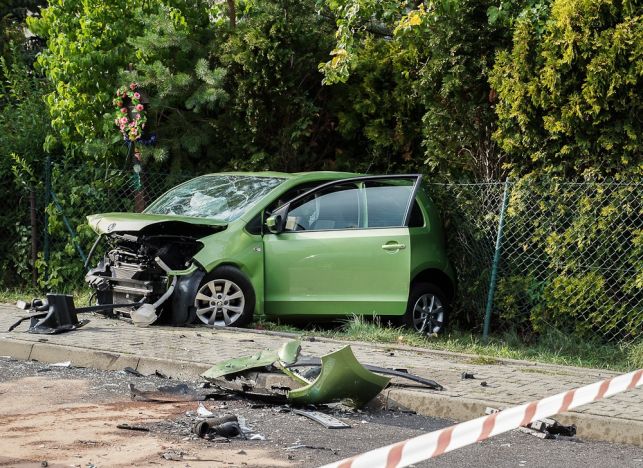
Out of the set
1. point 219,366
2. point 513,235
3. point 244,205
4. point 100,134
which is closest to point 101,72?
point 100,134

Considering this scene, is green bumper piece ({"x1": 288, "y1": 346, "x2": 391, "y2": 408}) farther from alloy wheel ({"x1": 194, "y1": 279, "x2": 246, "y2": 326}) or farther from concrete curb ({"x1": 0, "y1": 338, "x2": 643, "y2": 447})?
alloy wheel ({"x1": 194, "y1": 279, "x2": 246, "y2": 326})

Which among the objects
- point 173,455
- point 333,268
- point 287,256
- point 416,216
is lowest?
point 173,455

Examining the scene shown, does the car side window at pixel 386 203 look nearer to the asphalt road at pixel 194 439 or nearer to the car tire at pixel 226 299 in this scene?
the car tire at pixel 226 299

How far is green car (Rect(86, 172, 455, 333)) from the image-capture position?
10.6m

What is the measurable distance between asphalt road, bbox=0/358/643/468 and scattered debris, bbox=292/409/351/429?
0.06 metres

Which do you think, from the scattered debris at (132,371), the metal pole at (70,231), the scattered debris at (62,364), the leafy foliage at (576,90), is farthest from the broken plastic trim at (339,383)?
the metal pole at (70,231)

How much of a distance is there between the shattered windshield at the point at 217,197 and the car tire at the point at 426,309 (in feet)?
6.14

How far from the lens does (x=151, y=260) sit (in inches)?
418

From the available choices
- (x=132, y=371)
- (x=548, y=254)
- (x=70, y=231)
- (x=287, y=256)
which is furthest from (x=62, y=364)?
(x=70, y=231)

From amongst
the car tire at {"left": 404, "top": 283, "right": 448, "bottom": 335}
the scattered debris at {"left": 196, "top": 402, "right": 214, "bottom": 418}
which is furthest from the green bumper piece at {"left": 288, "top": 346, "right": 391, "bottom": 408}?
the car tire at {"left": 404, "top": 283, "right": 448, "bottom": 335}

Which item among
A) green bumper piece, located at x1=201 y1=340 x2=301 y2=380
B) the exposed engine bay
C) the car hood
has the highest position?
the car hood

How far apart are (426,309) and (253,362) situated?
3810mm

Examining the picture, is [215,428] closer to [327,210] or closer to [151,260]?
[151,260]

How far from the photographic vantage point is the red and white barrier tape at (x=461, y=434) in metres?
4.19
